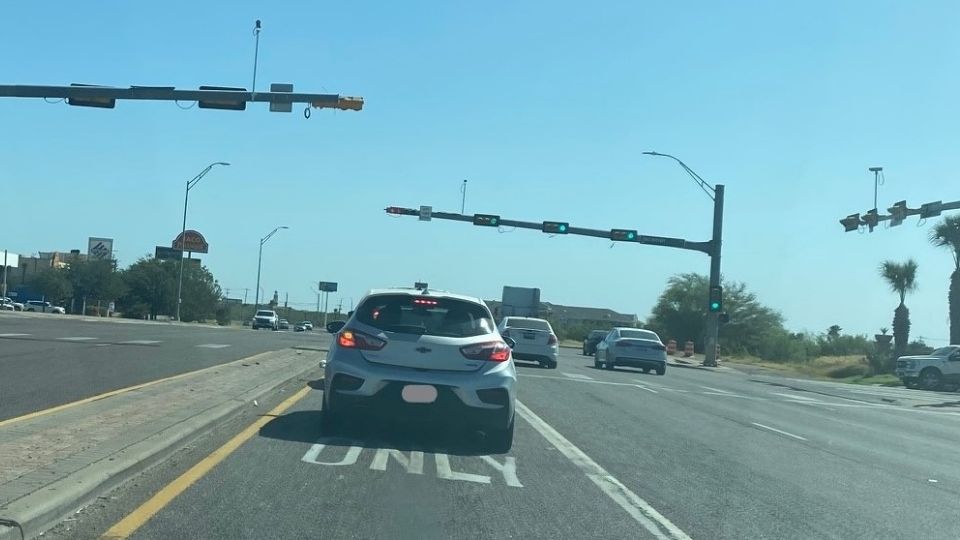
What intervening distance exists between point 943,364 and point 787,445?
26881mm

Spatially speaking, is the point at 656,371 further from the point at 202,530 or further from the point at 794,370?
the point at 202,530

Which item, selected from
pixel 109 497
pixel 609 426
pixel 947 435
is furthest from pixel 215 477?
pixel 947 435

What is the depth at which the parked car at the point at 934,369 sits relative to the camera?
39188mm

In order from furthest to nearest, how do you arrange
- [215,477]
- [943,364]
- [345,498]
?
[943,364] < [215,477] < [345,498]

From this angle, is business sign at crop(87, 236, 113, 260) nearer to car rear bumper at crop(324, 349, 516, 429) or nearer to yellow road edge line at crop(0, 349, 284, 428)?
yellow road edge line at crop(0, 349, 284, 428)

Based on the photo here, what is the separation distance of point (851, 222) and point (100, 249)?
238 ft

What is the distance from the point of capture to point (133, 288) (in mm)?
97188

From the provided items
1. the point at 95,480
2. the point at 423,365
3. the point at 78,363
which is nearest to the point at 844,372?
the point at 78,363

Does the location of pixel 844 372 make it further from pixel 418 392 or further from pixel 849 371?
pixel 418 392

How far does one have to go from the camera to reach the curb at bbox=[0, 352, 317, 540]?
22.8 ft

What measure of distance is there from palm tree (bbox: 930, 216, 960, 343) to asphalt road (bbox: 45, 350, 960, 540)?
119 feet

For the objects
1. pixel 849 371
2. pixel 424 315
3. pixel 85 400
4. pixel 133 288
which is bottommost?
pixel 85 400

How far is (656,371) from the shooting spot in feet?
120

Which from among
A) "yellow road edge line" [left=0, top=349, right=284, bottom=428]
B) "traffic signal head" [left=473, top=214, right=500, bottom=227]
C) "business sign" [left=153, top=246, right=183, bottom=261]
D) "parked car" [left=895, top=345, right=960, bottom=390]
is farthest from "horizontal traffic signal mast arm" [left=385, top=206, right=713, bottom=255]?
"business sign" [left=153, top=246, right=183, bottom=261]
